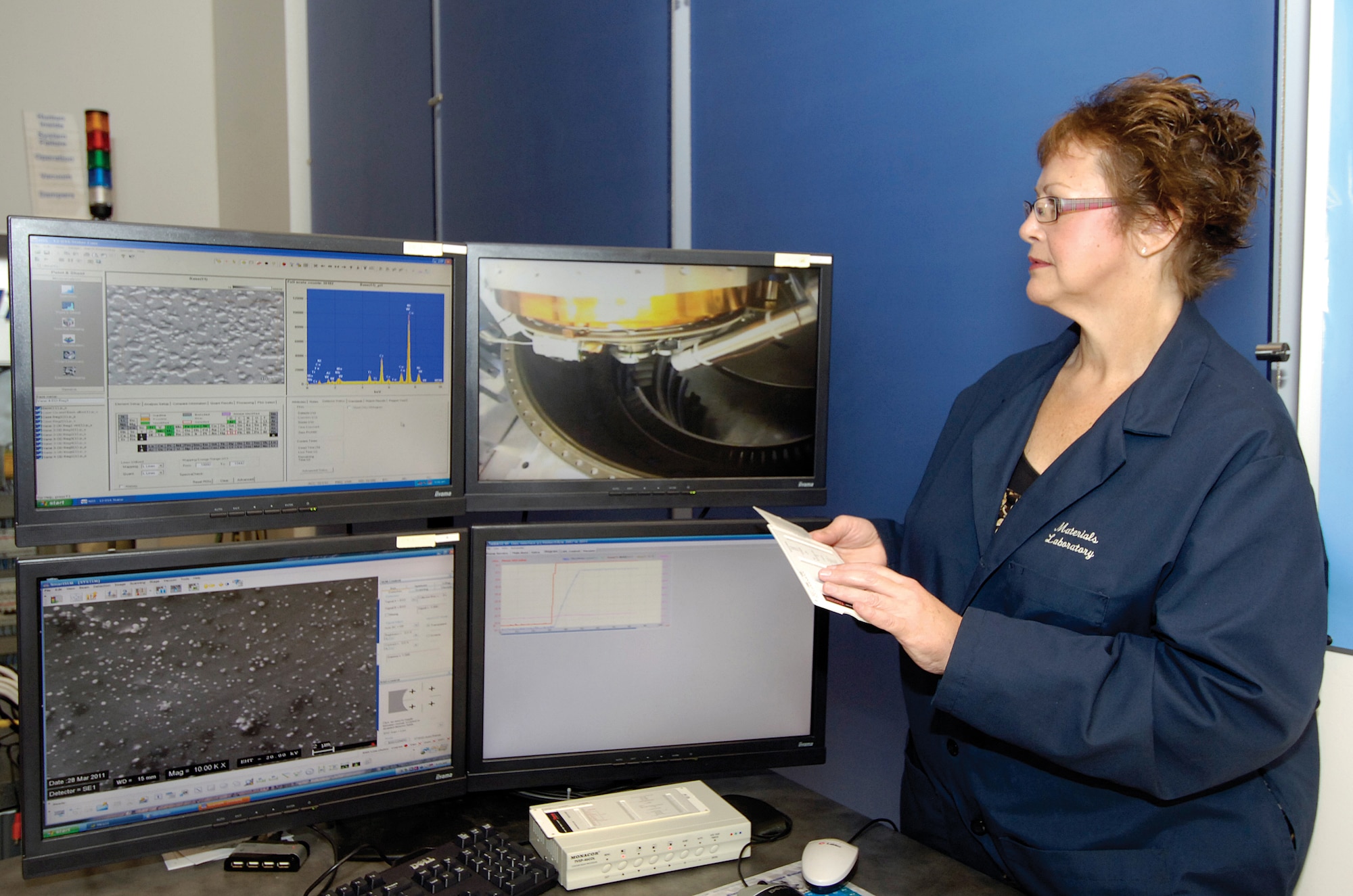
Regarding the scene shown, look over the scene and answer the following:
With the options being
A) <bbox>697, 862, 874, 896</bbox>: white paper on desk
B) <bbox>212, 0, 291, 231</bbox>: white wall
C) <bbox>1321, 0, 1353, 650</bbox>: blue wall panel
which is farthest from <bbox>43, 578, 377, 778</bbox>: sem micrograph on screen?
<bbox>212, 0, 291, 231</bbox>: white wall

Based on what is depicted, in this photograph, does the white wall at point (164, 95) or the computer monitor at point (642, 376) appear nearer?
the computer monitor at point (642, 376)

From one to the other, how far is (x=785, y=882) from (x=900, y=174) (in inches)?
45.7

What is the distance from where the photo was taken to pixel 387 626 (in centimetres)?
125

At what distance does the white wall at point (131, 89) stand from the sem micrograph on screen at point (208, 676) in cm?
288

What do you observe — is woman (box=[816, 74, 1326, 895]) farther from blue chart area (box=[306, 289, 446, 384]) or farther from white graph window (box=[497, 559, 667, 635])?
blue chart area (box=[306, 289, 446, 384])

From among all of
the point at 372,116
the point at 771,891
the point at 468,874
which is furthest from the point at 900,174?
the point at 372,116

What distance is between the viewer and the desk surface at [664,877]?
3.76 feet

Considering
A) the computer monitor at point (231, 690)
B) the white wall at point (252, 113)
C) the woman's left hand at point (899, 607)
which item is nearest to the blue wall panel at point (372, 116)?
the white wall at point (252, 113)

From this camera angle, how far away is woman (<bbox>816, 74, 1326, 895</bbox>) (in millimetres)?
1011

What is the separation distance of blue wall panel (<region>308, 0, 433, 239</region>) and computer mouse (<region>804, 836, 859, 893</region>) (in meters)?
2.55

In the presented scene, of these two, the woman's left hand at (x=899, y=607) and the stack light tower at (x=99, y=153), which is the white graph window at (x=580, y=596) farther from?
the stack light tower at (x=99, y=153)

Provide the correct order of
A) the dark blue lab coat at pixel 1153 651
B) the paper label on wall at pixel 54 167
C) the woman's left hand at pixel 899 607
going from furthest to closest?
A: 1. the paper label on wall at pixel 54 167
2. the woman's left hand at pixel 899 607
3. the dark blue lab coat at pixel 1153 651

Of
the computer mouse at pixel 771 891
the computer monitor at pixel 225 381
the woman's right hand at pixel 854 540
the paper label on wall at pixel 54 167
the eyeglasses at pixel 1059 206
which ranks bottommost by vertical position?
the computer mouse at pixel 771 891

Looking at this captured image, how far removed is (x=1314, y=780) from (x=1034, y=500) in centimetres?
45
